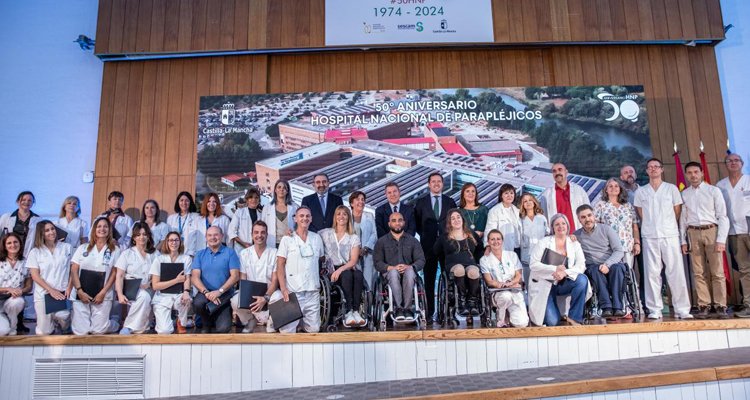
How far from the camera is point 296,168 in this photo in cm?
655

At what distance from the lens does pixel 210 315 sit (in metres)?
4.47

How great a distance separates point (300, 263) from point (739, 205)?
153 inches

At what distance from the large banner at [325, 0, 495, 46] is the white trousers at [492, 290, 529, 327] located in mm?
3577

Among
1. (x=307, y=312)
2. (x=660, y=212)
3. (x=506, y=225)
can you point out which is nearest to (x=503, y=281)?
(x=506, y=225)

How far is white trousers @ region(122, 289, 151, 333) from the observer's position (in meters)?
4.52

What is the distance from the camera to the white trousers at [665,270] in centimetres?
476

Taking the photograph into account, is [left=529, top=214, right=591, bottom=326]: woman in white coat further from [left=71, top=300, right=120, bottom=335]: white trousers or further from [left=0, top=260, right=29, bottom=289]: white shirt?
[left=0, top=260, right=29, bottom=289]: white shirt

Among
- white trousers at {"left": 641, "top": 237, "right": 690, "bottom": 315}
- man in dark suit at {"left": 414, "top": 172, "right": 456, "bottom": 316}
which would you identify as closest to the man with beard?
white trousers at {"left": 641, "top": 237, "right": 690, "bottom": 315}

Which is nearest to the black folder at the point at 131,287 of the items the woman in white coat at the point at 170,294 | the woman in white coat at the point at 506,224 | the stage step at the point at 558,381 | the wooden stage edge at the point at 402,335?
the woman in white coat at the point at 170,294

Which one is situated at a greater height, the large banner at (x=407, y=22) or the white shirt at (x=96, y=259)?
the large banner at (x=407, y=22)

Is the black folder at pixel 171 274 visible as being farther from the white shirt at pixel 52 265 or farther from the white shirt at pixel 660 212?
the white shirt at pixel 660 212

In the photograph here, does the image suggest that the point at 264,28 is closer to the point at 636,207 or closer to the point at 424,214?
the point at 424,214

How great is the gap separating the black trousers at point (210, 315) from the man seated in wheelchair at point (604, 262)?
9.58ft

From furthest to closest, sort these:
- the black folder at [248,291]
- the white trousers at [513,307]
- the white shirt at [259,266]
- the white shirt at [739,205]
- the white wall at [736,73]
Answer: the white wall at [736,73] → the white shirt at [739,205] → the white shirt at [259,266] → the black folder at [248,291] → the white trousers at [513,307]
